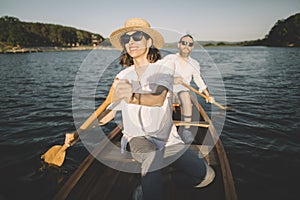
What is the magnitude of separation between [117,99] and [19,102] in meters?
10.6

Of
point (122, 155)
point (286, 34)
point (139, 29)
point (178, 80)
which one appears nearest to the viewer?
point (139, 29)

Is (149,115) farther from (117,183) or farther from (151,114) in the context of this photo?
(117,183)

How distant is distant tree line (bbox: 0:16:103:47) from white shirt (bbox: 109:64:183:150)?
96.3 metres

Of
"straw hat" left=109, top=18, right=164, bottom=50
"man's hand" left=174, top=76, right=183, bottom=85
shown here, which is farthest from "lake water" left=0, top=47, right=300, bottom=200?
"man's hand" left=174, top=76, right=183, bottom=85

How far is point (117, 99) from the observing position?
2.62m

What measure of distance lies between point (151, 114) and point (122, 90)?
0.48m

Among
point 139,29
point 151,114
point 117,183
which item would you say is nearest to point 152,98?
point 151,114

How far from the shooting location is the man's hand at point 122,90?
96.0 inches

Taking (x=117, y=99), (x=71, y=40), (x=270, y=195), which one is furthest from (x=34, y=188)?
(x=71, y=40)

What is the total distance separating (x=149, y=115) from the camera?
2451 mm

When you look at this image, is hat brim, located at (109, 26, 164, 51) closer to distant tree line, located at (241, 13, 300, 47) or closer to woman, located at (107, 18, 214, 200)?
woman, located at (107, 18, 214, 200)

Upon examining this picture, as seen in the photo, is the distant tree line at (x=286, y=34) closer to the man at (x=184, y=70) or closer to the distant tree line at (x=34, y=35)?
the distant tree line at (x=34, y=35)

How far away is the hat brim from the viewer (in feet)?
8.63

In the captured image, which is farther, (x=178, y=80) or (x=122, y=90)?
(x=178, y=80)
